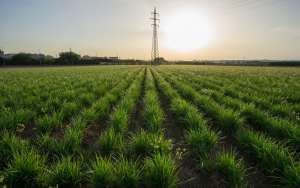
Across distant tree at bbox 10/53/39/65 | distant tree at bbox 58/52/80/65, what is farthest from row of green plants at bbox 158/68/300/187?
distant tree at bbox 58/52/80/65

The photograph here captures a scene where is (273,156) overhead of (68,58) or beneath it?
beneath

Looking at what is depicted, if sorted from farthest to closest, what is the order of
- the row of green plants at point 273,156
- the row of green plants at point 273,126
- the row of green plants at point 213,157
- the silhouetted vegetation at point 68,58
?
the silhouetted vegetation at point 68,58 → the row of green plants at point 273,126 → the row of green plants at point 213,157 → the row of green plants at point 273,156

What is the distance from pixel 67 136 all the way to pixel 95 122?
5.69 feet

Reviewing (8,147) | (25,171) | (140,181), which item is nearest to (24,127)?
(8,147)

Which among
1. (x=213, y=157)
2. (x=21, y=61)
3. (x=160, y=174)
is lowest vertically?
(x=213, y=157)

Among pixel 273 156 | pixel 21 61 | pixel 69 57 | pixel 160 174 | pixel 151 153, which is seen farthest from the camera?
pixel 69 57

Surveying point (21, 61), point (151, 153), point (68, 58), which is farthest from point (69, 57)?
point (151, 153)

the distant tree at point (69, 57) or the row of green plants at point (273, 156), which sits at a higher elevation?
the distant tree at point (69, 57)

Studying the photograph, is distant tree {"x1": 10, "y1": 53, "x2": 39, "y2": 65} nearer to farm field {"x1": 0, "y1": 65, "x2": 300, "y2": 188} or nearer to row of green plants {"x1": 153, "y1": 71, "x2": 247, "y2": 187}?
farm field {"x1": 0, "y1": 65, "x2": 300, "y2": 188}

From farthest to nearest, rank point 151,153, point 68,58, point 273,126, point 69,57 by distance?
point 69,57 < point 68,58 < point 273,126 < point 151,153

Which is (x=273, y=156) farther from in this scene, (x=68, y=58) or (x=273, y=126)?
(x=68, y=58)

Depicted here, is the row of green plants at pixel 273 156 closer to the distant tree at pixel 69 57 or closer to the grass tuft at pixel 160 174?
the grass tuft at pixel 160 174

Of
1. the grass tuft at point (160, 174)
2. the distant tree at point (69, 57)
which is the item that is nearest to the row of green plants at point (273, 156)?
the grass tuft at point (160, 174)

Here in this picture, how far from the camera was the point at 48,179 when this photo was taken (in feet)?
8.64
